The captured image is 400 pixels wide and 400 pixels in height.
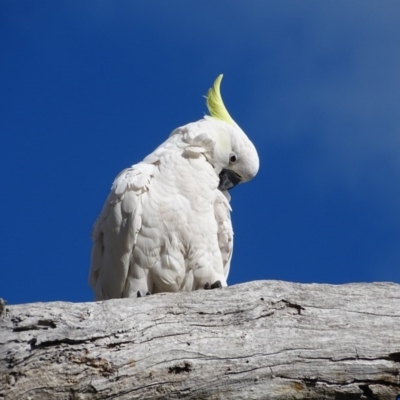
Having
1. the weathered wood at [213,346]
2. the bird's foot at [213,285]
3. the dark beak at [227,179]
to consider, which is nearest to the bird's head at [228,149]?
the dark beak at [227,179]

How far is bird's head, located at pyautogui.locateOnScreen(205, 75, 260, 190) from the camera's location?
4.91 metres

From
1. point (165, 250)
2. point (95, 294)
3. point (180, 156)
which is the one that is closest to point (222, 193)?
point (180, 156)

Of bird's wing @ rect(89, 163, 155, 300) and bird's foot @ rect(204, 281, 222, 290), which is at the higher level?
bird's wing @ rect(89, 163, 155, 300)

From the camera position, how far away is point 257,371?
2.91m

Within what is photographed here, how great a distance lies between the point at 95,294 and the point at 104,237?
383mm

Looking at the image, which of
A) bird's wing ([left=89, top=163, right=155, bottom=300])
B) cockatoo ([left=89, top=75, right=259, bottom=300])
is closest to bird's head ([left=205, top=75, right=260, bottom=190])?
cockatoo ([left=89, top=75, right=259, bottom=300])

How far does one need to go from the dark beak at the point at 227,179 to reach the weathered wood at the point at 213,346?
6.29 feet

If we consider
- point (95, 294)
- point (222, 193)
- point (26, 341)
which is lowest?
point (26, 341)

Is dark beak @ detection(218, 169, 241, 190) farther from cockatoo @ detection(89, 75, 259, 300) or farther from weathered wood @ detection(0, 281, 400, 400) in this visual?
weathered wood @ detection(0, 281, 400, 400)

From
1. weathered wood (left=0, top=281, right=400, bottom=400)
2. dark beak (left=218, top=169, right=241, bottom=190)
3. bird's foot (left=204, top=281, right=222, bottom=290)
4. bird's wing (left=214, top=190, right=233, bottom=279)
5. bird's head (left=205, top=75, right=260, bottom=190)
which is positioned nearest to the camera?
weathered wood (left=0, top=281, right=400, bottom=400)

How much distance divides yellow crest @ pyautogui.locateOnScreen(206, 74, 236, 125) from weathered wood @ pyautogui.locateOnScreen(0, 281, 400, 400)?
2137 millimetres

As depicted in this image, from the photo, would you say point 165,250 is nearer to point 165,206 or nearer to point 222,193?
point 165,206

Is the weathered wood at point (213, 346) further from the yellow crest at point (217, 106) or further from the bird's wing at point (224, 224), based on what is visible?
the yellow crest at point (217, 106)

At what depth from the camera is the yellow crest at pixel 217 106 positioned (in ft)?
16.9
